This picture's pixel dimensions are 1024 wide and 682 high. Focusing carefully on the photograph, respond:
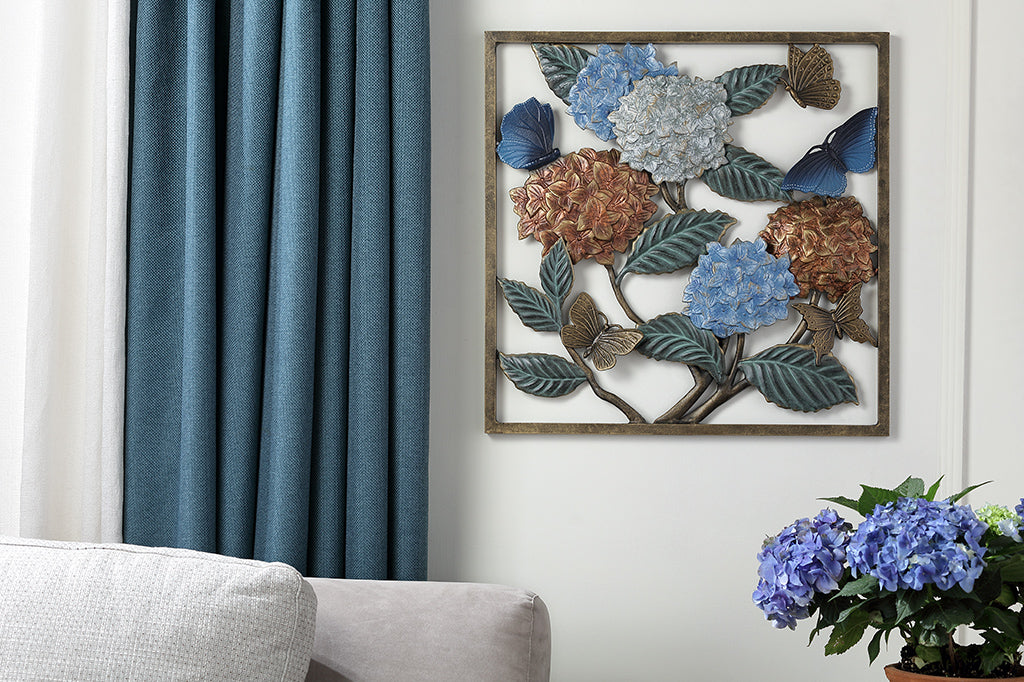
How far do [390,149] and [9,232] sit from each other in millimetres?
744

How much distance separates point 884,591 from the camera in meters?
0.97

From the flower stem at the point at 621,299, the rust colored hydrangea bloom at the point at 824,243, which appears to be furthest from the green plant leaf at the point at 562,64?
the rust colored hydrangea bloom at the point at 824,243

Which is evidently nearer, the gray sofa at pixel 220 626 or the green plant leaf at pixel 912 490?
the gray sofa at pixel 220 626

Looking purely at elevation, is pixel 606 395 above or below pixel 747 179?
below

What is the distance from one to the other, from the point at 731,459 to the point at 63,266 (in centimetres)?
132

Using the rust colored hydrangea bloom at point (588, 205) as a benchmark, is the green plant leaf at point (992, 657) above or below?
below

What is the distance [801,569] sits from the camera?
99cm

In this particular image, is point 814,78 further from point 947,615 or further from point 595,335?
point 947,615

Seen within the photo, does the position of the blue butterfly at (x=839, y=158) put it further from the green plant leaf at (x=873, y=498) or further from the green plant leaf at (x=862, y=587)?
the green plant leaf at (x=862, y=587)

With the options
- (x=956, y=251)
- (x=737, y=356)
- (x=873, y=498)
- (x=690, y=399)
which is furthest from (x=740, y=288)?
(x=873, y=498)

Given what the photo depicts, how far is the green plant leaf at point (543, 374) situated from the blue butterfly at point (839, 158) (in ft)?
1.77

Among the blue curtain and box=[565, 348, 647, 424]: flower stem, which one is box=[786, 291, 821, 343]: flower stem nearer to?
box=[565, 348, 647, 424]: flower stem

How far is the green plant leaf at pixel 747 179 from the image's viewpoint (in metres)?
1.50

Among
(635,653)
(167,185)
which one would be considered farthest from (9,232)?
(635,653)
